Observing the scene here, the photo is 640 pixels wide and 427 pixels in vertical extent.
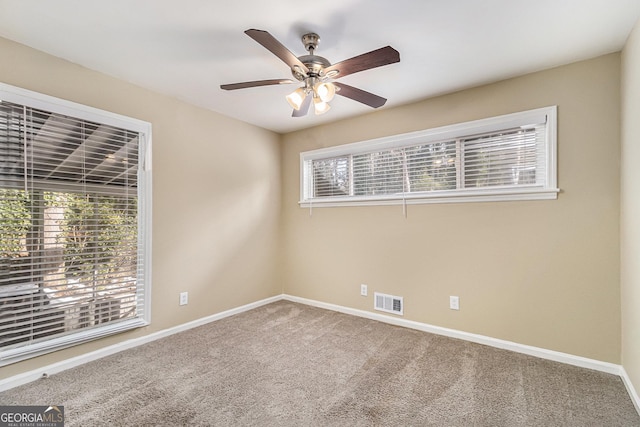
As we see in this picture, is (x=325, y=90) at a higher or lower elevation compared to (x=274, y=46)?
lower

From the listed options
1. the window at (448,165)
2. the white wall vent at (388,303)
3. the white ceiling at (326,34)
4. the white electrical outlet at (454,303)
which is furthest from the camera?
the white wall vent at (388,303)

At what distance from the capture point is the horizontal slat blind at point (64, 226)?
210 cm

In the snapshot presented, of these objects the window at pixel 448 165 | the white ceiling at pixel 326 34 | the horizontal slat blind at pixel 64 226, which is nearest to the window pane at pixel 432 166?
the window at pixel 448 165

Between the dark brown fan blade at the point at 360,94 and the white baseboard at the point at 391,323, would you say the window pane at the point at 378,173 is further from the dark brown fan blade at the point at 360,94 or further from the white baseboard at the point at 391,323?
the white baseboard at the point at 391,323

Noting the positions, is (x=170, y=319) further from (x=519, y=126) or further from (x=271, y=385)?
(x=519, y=126)

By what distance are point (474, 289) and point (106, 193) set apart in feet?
10.9

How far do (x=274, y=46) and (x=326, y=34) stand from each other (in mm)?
531

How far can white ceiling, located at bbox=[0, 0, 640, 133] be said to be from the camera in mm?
1778

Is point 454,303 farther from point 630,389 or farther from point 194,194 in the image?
point 194,194

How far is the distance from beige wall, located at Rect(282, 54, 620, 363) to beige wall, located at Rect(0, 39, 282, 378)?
41.8 inches

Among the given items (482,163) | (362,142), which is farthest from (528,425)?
(362,142)

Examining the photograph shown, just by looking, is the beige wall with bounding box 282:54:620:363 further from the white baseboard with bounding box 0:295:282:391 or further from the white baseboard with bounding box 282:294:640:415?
the white baseboard with bounding box 0:295:282:391

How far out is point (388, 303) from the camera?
11.1 feet

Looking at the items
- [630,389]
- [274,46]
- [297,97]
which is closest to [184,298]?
[297,97]
